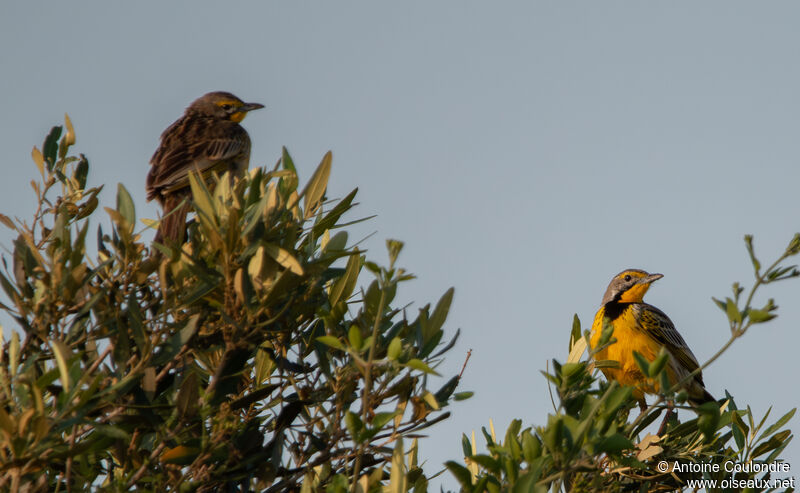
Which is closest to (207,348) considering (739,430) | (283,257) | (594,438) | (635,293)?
(283,257)

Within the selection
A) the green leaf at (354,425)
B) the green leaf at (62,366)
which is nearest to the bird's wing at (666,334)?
the green leaf at (354,425)

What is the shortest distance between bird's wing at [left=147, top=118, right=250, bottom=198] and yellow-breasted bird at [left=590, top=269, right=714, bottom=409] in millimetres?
3480

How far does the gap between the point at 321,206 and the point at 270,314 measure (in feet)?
1.97

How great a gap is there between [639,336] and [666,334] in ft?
1.18

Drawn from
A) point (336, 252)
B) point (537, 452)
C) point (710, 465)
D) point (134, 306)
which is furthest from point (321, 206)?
point (710, 465)

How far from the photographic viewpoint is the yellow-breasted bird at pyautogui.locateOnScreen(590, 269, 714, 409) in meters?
7.98

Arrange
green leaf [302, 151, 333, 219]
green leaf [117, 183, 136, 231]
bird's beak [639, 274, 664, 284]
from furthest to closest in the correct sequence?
bird's beak [639, 274, 664, 284]
green leaf [302, 151, 333, 219]
green leaf [117, 183, 136, 231]

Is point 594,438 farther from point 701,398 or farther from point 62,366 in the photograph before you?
point 701,398

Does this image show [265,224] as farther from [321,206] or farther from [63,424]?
[63,424]

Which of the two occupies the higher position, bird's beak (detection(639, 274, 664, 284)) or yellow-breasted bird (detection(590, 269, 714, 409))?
bird's beak (detection(639, 274, 664, 284))

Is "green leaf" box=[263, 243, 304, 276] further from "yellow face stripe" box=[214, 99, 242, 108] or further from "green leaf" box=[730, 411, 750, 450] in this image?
"yellow face stripe" box=[214, 99, 242, 108]

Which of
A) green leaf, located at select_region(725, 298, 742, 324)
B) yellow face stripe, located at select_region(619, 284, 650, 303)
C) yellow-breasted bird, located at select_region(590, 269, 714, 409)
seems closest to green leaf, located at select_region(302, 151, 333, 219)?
green leaf, located at select_region(725, 298, 742, 324)

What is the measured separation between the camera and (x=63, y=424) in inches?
108

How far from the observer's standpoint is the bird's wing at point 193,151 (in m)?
6.50
